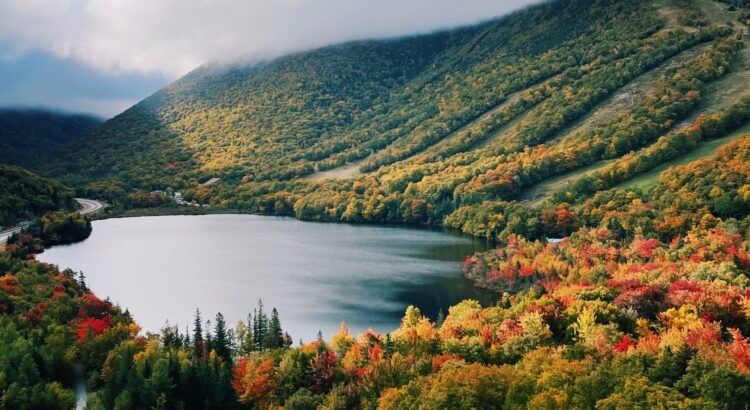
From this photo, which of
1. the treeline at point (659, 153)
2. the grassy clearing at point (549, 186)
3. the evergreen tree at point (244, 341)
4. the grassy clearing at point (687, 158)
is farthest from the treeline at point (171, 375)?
the grassy clearing at point (549, 186)

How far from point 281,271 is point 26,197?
73.5m

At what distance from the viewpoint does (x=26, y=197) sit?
141125mm

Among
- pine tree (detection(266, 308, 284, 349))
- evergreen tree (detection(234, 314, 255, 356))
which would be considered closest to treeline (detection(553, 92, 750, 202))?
evergreen tree (detection(234, 314, 255, 356))

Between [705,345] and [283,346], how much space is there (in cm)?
3390

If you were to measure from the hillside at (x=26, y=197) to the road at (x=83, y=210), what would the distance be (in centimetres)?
222

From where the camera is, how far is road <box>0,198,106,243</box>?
11538cm

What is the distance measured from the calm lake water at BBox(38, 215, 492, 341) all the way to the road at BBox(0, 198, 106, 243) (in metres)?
8.11

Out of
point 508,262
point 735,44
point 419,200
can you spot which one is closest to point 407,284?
point 508,262

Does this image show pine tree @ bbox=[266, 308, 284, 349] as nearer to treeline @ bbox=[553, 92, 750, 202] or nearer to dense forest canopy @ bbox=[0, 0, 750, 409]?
dense forest canopy @ bbox=[0, 0, 750, 409]

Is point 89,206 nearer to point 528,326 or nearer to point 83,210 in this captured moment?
point 83,210

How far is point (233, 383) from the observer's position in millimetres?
48812

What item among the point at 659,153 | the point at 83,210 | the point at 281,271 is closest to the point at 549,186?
the point at 659,153

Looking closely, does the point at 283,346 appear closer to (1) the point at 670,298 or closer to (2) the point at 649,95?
(1) the point at 670,298

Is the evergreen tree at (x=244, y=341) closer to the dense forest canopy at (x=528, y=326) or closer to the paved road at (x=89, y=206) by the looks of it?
the dense forest canopy at (x=528, y=326)
